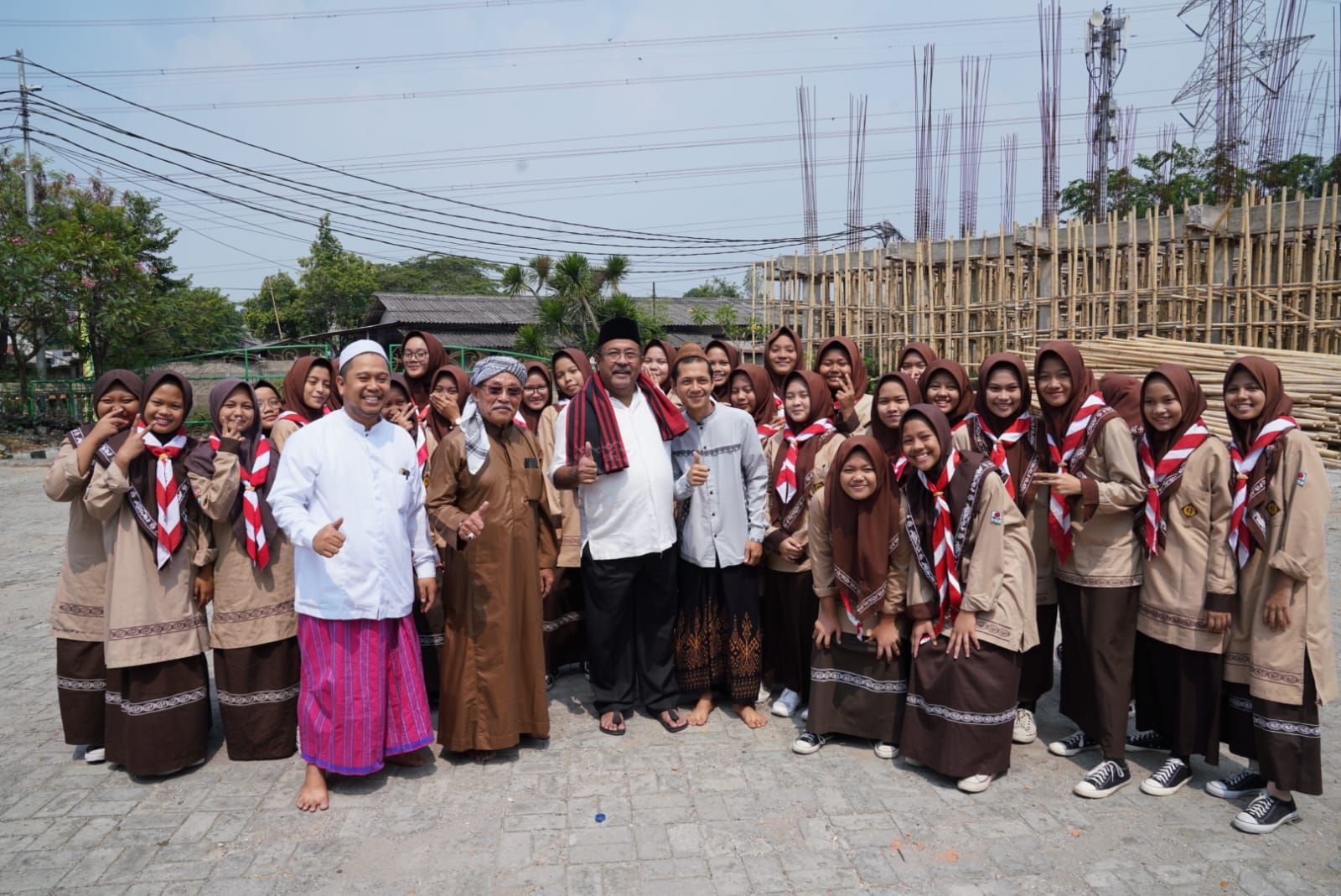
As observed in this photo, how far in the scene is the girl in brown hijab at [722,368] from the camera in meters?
5.27

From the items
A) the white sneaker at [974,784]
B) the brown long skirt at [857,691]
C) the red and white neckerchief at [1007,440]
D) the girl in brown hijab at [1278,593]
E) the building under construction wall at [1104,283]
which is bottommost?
the white sneaker at [974,784]

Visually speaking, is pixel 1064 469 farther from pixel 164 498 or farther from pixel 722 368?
pixel 164 498

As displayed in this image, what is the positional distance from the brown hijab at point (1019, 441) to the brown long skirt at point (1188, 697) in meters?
0.79

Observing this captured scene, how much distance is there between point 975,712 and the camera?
3613 mm

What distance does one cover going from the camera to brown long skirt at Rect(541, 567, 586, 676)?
4.88 meters

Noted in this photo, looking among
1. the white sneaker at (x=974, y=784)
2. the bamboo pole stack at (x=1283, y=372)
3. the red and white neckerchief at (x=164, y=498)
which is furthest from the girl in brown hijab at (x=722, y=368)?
the bamboo pole stack at (x=1283, y=372)

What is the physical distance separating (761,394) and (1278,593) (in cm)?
262

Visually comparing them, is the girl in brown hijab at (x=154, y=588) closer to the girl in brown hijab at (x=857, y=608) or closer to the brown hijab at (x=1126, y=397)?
the girl in brown hijab at (x=857, y=608)

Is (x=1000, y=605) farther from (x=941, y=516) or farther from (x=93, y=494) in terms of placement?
(x=93, y=494)

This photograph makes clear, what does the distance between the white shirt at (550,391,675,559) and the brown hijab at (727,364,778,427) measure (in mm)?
916

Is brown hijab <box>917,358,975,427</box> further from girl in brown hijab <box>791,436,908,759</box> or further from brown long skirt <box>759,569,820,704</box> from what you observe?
brown long skirt <box>759,569,820,704</box>

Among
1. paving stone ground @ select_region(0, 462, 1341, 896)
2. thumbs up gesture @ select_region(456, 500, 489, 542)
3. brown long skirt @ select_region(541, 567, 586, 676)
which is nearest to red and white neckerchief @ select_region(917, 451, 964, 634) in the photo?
paving stone ground @ select_region(0, 462, 1341, 896)

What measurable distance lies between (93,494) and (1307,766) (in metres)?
4.88

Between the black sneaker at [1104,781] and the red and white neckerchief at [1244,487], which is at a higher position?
the red and white neckerchief at [1244,487]
